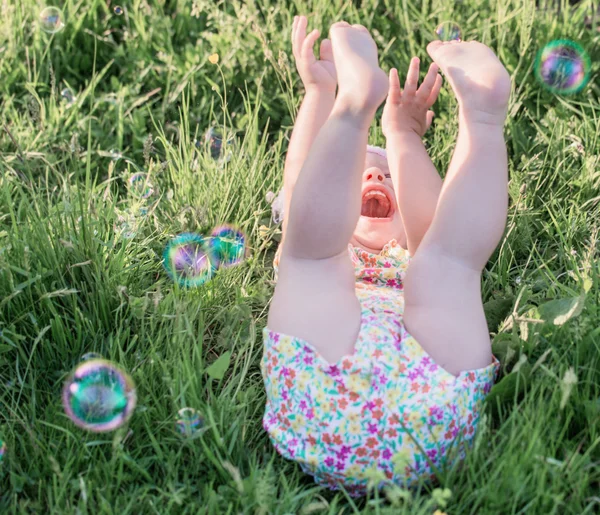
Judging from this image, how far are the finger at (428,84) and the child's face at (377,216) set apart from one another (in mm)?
236

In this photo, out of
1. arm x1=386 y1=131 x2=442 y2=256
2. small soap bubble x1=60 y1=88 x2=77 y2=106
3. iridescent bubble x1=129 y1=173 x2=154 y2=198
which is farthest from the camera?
small soap bubble x1=60 y1=88 x2=77 y2=106

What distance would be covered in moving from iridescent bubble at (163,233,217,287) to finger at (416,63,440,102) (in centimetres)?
73

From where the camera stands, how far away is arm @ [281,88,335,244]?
2021 millimetres

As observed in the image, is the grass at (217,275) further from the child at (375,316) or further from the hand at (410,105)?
the hand at (410,105)

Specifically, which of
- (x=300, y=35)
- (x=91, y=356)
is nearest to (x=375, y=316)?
(x=91, y=356)

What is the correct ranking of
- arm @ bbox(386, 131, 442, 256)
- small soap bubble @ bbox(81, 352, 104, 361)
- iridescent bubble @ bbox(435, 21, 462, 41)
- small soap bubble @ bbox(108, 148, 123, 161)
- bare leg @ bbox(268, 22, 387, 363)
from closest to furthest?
1. bare leg @ bbox(268, 22, 387, 363)
2. small soap bubble @ bbox(81, 352, 104, 361)
3. arm @ bbox(386, 131, 442, 256)
4. small soap bubble @ bbox(108, 148, 123, 161)
5. iridescent bubble @ bbox(435, 21, 462, 41)

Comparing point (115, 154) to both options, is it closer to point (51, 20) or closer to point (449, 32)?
point (51, 20)

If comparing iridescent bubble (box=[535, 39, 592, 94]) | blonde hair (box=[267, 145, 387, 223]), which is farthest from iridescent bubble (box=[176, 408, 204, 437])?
iridescent bubble (box=[535, 39, 592, 94])

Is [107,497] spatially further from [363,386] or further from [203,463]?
[363,386]

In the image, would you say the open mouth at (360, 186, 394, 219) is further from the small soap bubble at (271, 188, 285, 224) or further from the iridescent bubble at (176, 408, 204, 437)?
the iridescent bubble at (176, 408, 204, 437)

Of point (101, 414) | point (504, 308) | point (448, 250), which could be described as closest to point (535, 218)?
point (504, 308)

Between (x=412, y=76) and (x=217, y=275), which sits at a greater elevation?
(x=412, y=76)

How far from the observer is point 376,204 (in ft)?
6.86

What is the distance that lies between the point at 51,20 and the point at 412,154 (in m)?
1.55
